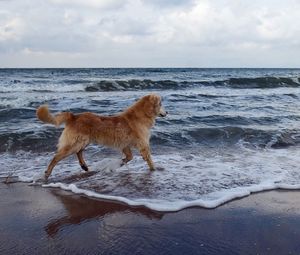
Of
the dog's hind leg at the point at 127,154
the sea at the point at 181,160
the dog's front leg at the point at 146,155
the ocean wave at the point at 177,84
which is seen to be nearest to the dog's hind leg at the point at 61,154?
the sea at the point at 181,160

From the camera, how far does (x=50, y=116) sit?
19.4 feet

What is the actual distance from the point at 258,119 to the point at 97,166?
6.63 m

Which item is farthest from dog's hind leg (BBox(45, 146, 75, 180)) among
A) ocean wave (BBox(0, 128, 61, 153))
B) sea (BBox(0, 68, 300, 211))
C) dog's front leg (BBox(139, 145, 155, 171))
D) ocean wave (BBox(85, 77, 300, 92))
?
ocean wave (BBox(85, 77, 300, 92))

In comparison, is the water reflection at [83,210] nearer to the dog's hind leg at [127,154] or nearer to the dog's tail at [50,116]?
the dog's tail at [50,116]

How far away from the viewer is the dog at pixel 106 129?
20.2 feet

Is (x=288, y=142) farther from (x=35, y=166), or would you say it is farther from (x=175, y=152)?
(x=35, y=166)

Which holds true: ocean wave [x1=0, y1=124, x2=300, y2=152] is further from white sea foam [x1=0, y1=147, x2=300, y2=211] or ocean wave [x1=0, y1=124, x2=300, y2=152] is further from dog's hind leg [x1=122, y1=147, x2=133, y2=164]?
dog's hind leg [x1=122, y1=147, x2=133, y2=164]

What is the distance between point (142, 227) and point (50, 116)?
2.53m

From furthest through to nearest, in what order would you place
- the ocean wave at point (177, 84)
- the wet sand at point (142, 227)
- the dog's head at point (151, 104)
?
1. the ocean wave at point (177, 84)
2. the dog's head at point (151, 104)
3. the wet sand at point (142, 227)

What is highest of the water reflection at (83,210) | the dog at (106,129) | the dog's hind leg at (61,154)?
the dog at (106,129)

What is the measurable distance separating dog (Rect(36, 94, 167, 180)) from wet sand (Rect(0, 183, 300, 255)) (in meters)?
1.18

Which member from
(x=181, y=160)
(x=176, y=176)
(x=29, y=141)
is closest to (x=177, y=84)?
(x=29, y=141)

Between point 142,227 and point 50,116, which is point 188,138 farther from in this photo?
point 142,227

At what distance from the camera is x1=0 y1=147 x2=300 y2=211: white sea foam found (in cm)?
521
